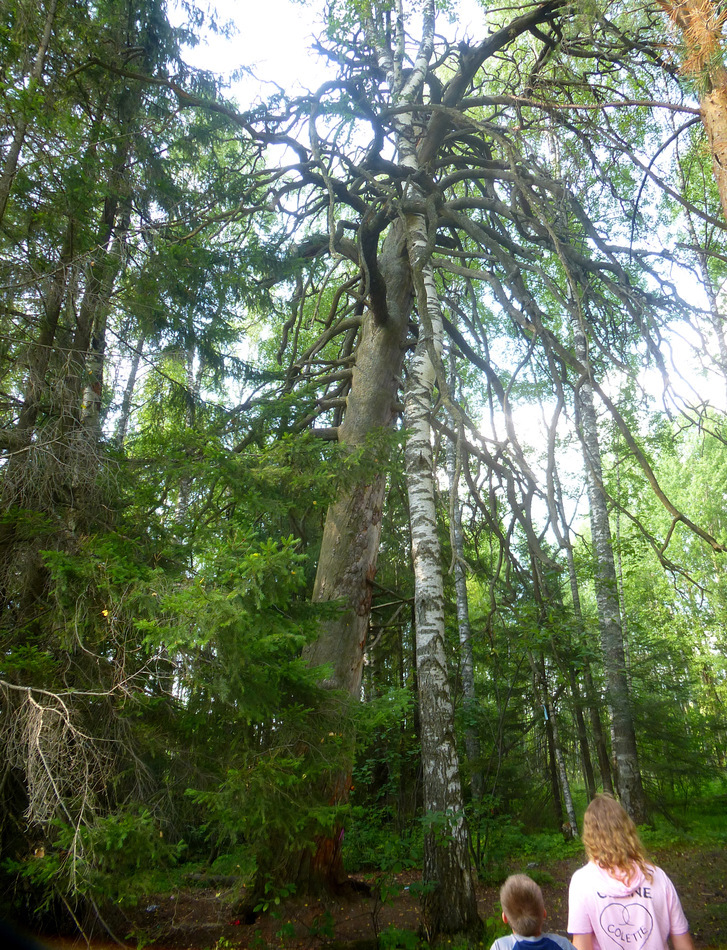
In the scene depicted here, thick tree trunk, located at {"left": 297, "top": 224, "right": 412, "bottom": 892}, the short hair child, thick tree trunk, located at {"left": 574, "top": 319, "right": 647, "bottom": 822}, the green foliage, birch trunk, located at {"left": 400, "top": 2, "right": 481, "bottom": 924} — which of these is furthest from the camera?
thick tree trunk, located at {"left": 574, "top": 319, "right": 647, "bottom": 822}

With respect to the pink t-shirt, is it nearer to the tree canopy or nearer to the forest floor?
the tree canopy

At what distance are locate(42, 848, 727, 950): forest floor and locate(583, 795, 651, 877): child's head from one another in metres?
2.96

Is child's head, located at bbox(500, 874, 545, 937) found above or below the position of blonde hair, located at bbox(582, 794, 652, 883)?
below

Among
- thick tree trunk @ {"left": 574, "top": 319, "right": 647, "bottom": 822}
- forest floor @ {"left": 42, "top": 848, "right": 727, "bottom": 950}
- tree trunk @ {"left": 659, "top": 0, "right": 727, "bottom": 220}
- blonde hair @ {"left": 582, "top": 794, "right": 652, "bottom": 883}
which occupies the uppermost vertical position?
tree trunk @ {"left": 659, "top": 0, "right": 727, "bottom": 220}

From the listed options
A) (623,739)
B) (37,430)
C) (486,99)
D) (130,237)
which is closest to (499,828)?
(623,739)

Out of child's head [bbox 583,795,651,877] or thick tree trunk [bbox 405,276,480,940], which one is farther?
thick tree trunk [bbox 405,276,480,940]

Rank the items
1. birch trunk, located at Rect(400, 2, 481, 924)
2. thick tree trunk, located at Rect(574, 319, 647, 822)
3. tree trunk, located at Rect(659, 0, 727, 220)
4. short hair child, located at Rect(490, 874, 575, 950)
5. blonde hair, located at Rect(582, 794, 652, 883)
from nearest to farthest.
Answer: short hair child, located at Rect(490, 874, 575, 950), blonde hair, located at Rect(582, 794, 652, 883), tree trunk, located at Rect(659, 0, 727, 220), birch trunk, located at Rect(400, 2, 481, 924), thick tree trunk, located at Rect(574, 319, 647, 822)

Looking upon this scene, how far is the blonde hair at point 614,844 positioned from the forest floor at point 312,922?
2.96 m

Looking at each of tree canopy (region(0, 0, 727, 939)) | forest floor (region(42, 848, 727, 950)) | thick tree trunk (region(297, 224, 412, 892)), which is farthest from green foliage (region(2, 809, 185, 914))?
thick tree trunk (region(297, 224, 412, 892))

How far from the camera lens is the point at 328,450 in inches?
196

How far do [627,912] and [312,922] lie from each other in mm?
3804

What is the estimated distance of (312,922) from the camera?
5129 mm

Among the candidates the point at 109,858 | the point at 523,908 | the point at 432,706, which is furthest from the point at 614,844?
the point at 432,706

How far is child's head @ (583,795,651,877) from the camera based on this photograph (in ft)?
7.62
